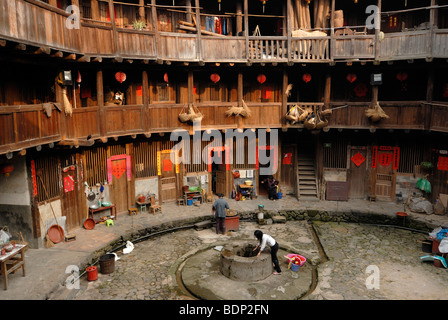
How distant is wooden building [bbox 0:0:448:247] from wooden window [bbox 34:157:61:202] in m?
0.08

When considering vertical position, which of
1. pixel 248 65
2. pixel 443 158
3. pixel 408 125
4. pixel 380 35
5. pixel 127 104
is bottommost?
pixel 443 158

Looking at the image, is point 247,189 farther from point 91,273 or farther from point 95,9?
point 95,9

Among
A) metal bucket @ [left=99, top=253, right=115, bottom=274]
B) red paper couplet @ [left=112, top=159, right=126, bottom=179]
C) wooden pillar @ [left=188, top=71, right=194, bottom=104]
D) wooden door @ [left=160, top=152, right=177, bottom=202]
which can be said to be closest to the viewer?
metal bucket @ [left=99, top=253, right=115, bottom=274]

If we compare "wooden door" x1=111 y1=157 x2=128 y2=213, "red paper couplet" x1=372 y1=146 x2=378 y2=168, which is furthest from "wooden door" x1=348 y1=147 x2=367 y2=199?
"wooden door" x1=111 y1=157 x2=128 y2=213

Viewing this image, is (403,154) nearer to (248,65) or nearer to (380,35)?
(380,35)

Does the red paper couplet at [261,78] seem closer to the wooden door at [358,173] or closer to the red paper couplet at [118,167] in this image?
the wooden door at [358,173]

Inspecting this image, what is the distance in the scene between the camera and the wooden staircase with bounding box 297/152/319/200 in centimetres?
2322

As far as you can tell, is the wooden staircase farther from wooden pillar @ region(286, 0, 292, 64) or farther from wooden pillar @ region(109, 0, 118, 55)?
wooden pillar @ region(109, 0, 118, 55)

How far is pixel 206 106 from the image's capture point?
69.5ft

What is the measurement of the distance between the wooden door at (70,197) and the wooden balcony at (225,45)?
539 centimetres

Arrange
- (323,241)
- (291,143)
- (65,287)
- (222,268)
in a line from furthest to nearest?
(291,143) < (323,241) < (222,268) < (65,287)

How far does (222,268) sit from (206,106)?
9.96 m

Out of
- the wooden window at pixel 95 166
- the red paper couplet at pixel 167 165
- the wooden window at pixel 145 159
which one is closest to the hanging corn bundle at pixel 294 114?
the red paper couplet at pixel 167 165

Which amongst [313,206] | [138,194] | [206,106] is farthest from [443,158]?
[138,194]
